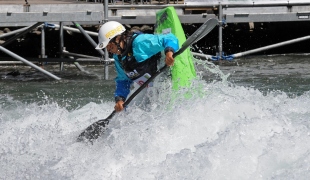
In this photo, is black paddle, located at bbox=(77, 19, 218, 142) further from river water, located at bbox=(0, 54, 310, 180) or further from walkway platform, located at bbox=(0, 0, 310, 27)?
walkway platform, located at bbox=(0, 0, 310, 27)

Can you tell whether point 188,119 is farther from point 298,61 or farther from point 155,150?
point 298,61

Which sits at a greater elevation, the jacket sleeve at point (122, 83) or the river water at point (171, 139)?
the jacket sleeve at point (122, 83)

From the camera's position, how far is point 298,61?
13.4 metres

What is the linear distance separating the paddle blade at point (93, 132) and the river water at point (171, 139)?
0.06 m

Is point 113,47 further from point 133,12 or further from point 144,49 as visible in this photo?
point 133,12

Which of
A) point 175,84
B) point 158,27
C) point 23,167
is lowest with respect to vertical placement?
point 23,167

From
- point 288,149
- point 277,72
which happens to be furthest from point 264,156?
point 277,72

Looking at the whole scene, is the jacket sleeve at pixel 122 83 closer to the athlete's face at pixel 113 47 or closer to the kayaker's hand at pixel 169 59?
the athlete's face at pixel 113 47

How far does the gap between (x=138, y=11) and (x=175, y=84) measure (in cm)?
644

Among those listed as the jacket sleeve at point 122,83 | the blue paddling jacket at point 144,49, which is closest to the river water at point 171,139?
the jacket sleeve at point 122,83

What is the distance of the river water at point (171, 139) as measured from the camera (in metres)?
5.15

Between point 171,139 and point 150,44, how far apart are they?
0.91 metres

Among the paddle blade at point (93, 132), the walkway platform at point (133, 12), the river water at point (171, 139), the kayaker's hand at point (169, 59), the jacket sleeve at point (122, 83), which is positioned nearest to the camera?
the river water at point (171, 139)

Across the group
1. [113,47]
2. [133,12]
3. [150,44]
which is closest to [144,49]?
[150,44]
